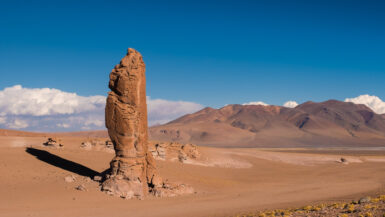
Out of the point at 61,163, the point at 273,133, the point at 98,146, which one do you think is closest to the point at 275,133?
the point at 273,133

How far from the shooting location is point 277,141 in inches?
5822

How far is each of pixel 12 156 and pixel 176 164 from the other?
1400 centimetres

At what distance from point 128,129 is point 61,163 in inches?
308

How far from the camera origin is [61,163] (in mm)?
23141

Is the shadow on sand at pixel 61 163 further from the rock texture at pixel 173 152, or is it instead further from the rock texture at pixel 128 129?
the rock texture at pixel 173 152

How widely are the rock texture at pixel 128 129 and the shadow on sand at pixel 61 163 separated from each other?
4100mm

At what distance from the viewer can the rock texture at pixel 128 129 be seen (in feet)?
58.7

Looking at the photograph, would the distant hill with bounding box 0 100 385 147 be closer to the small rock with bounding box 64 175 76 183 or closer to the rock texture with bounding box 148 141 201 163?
the rock texture with bounding box 148 141 201 163

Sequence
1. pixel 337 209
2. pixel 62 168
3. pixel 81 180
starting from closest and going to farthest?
pixel 337 209 → pixel 81 180 → pixel 62 168

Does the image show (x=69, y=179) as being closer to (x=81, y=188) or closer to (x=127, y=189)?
(x=81, y=188)

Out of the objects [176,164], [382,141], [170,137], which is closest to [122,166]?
[176,164]

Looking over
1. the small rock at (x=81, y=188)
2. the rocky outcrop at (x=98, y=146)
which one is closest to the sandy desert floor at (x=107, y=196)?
the small rock at (x=81, y=188)

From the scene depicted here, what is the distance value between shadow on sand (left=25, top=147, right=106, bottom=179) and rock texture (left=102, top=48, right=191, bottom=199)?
13.5 ft

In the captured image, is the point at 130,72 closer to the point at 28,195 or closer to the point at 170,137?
the point at 28,195
